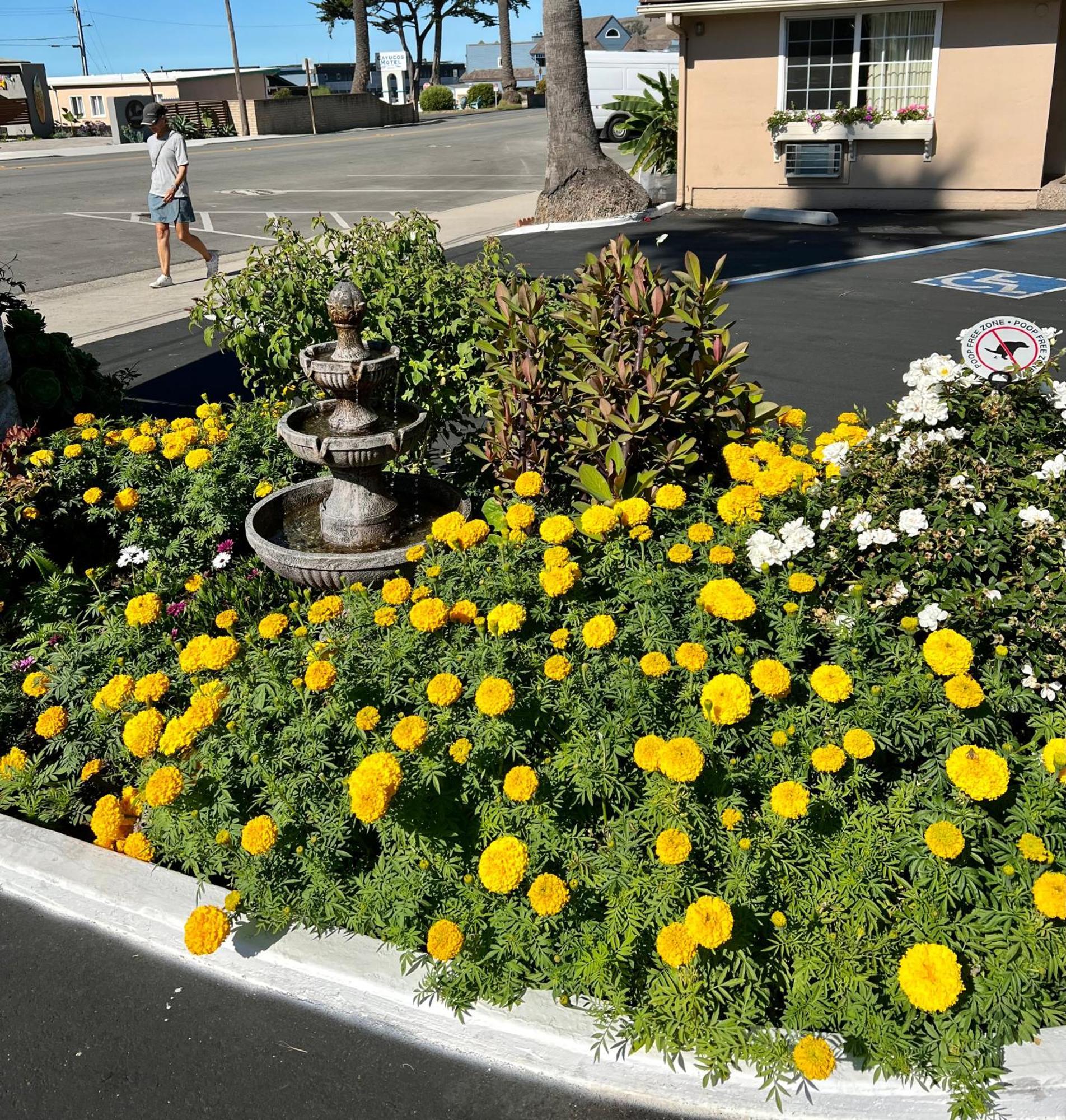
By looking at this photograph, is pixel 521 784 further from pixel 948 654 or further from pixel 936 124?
pixel 936 124

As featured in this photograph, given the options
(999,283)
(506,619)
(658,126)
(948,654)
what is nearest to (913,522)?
(948,654)

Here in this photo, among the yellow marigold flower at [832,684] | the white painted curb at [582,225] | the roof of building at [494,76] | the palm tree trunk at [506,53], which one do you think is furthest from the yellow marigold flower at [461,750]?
the roof of building at [494,76]

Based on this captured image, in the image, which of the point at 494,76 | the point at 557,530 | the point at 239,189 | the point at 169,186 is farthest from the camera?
the point at 494,76

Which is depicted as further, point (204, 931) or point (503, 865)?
point (204, 931)

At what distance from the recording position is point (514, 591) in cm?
330

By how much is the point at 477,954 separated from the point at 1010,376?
2.70 metres

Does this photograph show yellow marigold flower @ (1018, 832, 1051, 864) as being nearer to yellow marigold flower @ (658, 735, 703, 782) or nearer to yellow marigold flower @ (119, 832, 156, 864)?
yellow marigold flower @ (658, 735, 703, 782)

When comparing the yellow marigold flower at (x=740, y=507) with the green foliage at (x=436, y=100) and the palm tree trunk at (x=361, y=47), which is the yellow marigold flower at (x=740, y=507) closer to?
the palm tree trunk at (x=361, y=47)

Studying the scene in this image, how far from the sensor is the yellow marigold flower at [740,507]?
3412mm

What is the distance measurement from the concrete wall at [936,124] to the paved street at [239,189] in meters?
5.33

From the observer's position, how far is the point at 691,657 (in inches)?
112

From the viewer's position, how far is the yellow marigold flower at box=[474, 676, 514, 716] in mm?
2646

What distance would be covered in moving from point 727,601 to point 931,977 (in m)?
1.12

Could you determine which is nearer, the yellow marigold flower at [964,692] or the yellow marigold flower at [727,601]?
the yellow marigold flower at [964,692]
